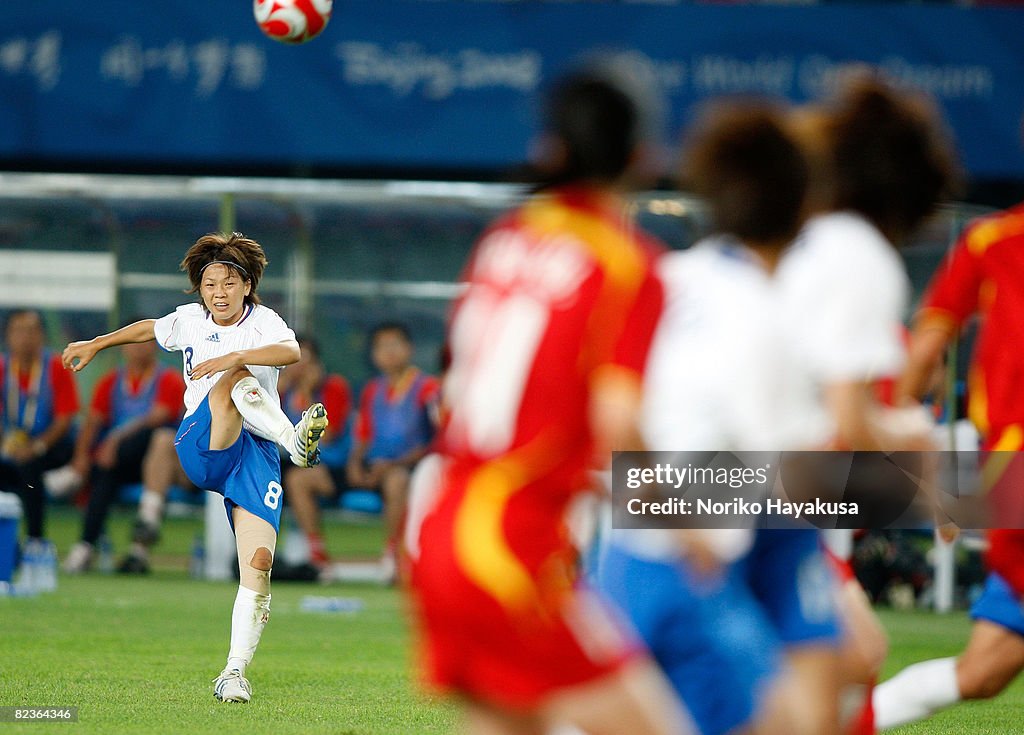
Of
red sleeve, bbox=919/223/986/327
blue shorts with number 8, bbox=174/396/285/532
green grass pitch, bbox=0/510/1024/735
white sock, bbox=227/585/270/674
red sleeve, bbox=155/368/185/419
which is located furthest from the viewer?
red sleeve, bbox=155/368/185/419

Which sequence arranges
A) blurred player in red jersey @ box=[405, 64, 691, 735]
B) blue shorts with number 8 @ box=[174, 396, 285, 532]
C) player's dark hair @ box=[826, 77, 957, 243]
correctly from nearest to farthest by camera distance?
1. blurred player in red jersey @ box=[405, 64, 691, 735]
2. player's dark hair @ box=[826, 77, 957, 243]
3. blue shorts with number 8 @ box=[174, 396, 285, 532]

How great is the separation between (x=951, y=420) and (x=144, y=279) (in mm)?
7600

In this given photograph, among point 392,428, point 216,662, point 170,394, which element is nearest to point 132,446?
point 170,394

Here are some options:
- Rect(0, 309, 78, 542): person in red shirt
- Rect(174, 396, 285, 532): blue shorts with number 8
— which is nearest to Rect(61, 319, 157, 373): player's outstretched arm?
Rect(174, 396, 285, 532): blue shorts with number 8

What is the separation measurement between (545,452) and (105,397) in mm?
12361

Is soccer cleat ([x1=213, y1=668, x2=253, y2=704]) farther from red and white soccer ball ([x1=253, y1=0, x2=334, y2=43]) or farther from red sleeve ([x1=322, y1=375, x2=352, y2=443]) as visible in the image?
red sleeve ([x1=322, y1=375, x2=352, y2=443])

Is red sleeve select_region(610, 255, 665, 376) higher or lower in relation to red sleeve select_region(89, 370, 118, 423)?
lower

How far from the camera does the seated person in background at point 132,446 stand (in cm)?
1459

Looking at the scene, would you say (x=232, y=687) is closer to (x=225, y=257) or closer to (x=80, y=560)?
(x=225, y=257)

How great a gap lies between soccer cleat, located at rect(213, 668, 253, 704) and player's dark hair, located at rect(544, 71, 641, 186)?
473cm

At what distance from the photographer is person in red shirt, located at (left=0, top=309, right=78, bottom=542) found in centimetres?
1430

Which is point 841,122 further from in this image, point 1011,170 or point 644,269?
point 1011,170

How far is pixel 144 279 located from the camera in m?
16.2

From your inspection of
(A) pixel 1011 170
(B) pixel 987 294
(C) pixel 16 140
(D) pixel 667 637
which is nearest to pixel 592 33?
(A) pixel 1011 170
